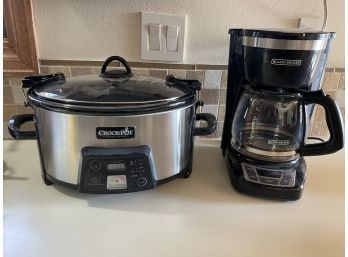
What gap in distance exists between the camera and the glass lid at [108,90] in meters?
0.51

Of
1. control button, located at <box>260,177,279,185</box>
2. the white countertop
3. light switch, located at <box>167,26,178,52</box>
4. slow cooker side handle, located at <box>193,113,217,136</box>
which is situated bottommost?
the white countertop

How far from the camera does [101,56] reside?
0.80 metres

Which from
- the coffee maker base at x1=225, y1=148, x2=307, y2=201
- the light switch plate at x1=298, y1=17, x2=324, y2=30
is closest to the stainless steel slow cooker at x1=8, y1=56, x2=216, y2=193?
the coffee maker base at x1=225, y1=148, x2=307, y2=201

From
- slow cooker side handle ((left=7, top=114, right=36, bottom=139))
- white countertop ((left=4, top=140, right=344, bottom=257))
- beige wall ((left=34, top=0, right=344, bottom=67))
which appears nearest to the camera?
white countertop ((left=4, top=140, right=344, bottom=257))

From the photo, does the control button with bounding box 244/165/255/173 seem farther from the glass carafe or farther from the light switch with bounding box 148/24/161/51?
the light switch with bounding box 148/24/161/51

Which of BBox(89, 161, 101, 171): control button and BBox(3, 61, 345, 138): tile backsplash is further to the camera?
BBox(3, 61, 345, 138): tile backsplash

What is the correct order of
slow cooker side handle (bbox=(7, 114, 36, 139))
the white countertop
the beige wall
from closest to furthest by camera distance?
1. the white countertop
2. slow cooker side handle (bbox=(7, 114, 36, 139))
3. the beige wall

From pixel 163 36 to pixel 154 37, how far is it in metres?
0.02

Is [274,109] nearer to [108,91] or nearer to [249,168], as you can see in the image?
[249,168]

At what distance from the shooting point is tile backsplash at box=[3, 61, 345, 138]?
2.63 feet

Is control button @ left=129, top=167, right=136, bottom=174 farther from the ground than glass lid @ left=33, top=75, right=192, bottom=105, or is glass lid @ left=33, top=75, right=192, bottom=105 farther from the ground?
glass lid @ left=33, top=75, right=192, bottom=105

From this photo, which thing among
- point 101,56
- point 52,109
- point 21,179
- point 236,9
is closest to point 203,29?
point 236,9

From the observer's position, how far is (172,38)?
0.77m

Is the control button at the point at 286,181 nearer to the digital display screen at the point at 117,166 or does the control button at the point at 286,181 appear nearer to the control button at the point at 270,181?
the control button at the point at 270,181
